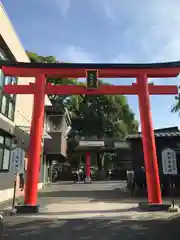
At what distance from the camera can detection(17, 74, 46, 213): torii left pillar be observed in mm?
9767

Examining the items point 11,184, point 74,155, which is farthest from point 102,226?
point 74,155

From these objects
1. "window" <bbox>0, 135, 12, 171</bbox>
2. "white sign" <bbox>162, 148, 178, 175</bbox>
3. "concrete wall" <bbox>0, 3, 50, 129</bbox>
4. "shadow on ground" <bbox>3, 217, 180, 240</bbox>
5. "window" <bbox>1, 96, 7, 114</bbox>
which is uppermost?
"concrete wall" <bbox>0, 3, 50, 129</bbox>

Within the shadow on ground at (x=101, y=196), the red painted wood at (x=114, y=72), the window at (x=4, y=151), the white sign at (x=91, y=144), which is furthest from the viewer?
the white sign at (x=91, y=144)

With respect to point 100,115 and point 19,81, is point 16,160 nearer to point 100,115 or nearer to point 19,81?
point 19,81

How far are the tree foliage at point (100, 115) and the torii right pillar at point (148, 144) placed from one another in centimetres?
2964

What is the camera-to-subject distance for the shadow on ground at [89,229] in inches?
251

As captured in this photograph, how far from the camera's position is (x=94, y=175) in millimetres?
38781

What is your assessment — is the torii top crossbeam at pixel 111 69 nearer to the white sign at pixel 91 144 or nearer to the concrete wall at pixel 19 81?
the concrete wall at pixel 19 81

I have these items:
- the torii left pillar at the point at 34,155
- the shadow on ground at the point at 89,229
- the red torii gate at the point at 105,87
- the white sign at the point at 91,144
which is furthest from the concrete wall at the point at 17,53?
the white sign at the point at 91,144

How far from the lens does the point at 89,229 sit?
7.05 metres

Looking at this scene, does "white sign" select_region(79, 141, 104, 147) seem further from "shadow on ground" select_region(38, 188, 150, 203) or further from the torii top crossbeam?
the torii top crossbeam

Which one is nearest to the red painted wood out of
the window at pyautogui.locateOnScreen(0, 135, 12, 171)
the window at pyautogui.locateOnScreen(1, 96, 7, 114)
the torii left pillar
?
the torii left pillar

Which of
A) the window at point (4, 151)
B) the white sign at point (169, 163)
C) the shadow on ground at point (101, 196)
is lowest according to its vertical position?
the shadow on ground at point (101, 196)

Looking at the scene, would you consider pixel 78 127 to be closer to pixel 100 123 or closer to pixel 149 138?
pixel 100 123
